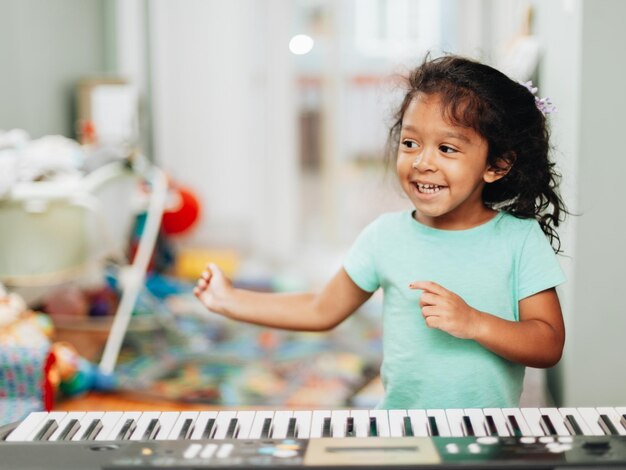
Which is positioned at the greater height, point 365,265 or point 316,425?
point 365,265

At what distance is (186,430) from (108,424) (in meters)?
0.11

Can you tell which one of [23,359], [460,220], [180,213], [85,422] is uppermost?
[460,220]

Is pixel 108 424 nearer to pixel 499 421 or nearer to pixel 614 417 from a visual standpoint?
pixel 499 421

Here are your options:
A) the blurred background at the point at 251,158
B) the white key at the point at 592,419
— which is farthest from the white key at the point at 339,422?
the blurred background at the point at 251,158

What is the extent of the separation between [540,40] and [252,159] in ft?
11.4

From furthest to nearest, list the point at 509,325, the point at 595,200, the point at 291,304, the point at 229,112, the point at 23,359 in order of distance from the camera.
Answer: the point at 229,112
the point at 23,359
the point at 595,200
the point at 291,304
the point at 509,325

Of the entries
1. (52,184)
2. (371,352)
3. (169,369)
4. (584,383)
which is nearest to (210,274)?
(584,383)

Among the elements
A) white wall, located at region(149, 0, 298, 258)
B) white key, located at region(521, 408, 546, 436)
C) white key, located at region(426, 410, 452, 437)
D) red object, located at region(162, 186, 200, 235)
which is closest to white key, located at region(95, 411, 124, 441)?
white key, located at region(426, 410, 452, 437)

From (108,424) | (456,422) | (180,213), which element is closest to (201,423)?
(108,424)

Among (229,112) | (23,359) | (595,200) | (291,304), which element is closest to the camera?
(291,304)

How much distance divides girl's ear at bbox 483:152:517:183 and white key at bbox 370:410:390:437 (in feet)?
1.59

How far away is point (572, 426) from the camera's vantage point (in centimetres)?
104

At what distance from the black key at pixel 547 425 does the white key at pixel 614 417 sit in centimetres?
8

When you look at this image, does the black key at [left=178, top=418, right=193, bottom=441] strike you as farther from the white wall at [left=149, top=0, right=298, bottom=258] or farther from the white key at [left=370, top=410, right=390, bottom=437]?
the white wall at [left=149, top=0, right=298, bottom=258]
